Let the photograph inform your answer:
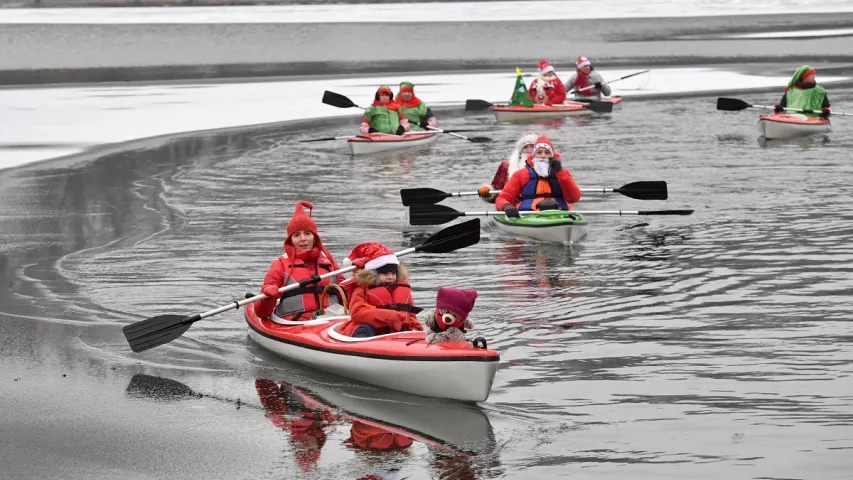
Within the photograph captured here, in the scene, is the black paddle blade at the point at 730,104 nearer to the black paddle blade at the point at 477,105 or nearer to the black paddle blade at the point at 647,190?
the black paddle blade at the point at 477,105

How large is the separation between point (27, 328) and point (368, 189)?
29.9ft

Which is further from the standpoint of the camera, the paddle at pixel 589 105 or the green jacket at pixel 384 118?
the paddle at pixel 589 105

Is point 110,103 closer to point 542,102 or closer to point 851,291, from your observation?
point 542,102

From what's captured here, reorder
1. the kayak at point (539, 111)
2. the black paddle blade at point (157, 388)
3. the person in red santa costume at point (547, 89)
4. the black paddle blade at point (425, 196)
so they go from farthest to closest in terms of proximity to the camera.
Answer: the person in red santa costume at point (547, 89) < the kayak at point (539, 111) < the black paddle blade at point (425, 196) < the black paddle blade at point (157, 388)

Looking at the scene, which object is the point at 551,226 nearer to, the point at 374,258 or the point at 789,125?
the point at 374,258

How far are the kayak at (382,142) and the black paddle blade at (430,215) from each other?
8.29m

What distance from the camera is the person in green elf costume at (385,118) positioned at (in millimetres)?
25531

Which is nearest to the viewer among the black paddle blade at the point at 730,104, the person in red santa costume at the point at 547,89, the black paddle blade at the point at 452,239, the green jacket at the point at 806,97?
the black paddle blade at the point at 452,239

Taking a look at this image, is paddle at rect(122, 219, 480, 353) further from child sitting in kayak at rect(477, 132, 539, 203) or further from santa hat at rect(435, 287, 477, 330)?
child sitting in kayak at rect(477, 132, 539, 203)

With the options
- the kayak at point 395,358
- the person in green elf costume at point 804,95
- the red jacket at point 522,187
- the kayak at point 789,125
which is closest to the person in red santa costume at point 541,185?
the red jacket at point 522,187

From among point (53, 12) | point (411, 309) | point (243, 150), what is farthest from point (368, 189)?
point (53, 12)

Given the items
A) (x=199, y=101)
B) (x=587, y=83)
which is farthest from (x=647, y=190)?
(x=199, y=101)

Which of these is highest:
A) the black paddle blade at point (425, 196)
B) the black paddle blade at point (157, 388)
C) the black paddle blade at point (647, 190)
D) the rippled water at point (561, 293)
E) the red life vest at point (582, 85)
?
the red life vest at point (582, 85)

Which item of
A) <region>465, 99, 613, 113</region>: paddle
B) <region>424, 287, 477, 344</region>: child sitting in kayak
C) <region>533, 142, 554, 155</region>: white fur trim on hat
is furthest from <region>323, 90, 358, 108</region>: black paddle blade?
<region>424, 287, 477, 344</region>: child sitting in kayak
